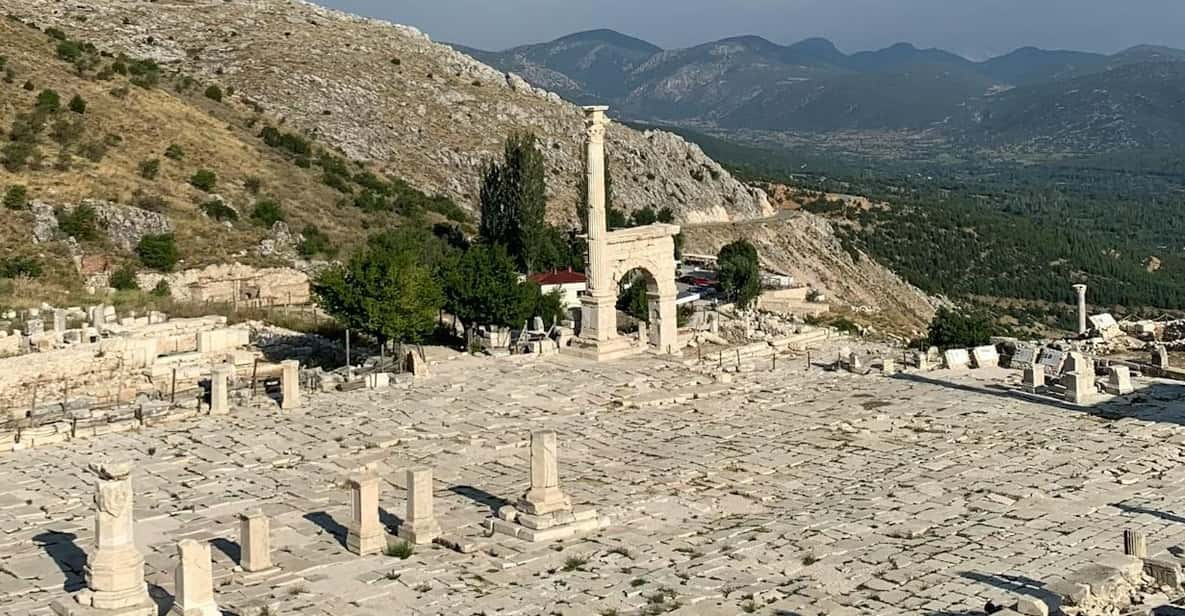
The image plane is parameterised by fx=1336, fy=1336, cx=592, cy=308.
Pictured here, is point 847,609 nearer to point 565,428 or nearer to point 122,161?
point 565,428

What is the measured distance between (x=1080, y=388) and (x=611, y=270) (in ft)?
43.2

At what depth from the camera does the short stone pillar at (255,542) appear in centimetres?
1858

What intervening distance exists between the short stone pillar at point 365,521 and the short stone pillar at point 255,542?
1413 mm

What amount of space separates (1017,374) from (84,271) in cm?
2864

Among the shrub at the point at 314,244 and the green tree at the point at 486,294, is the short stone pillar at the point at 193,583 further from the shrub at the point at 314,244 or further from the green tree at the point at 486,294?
the shrub at the point at 314,244

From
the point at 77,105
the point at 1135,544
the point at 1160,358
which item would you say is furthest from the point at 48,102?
the point at 1135,544

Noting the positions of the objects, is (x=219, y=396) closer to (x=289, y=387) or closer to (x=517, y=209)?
(x=289, y=387)

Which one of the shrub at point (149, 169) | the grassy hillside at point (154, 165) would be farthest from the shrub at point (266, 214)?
the shrub at point (149, 169)

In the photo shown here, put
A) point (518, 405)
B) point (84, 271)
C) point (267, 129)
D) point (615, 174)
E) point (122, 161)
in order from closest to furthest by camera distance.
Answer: point (518, 405) < point (84, 271) < point (122, 161) < point (267, 129) < point (615, 174)

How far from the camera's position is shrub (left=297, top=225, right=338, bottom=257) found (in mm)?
48594

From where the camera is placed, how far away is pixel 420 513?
66.3ft

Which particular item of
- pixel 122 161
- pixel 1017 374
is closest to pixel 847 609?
pixel 1017 374

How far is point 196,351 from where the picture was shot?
35.0 m

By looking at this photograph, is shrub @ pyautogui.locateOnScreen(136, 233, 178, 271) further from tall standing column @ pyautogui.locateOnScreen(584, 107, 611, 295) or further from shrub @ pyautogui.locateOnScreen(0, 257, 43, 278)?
tall standing column @ pyautogui.locateOnScreen(584, 107, 611, 295)
